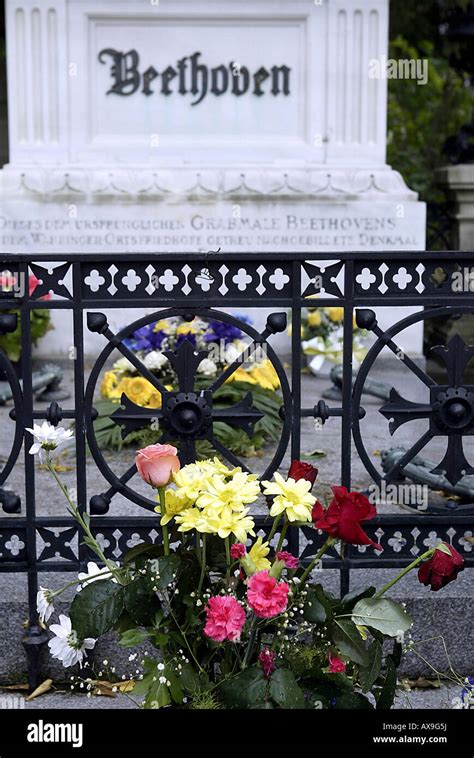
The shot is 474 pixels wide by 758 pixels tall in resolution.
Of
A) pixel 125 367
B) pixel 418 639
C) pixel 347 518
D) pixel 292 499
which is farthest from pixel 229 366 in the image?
pixel 125 367

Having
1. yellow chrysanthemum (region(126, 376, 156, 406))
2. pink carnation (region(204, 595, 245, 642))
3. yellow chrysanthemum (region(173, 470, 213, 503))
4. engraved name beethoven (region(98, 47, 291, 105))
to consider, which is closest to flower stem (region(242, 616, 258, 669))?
pink carnation (region(204, 595, 245, 642))

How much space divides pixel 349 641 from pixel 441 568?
0.29 m

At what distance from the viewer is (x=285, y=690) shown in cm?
256

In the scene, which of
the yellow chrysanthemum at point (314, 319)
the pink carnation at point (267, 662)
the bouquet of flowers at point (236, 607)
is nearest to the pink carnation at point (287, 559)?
the bouquet of flowers at point (236, 607)

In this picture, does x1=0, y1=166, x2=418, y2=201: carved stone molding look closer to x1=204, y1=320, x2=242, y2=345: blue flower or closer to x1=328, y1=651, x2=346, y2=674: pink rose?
x1=204, y1=320, x2=242, y2=345: blue flower

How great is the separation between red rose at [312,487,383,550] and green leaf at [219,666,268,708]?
1.23ft

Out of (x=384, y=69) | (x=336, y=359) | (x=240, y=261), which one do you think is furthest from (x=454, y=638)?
(x=384, y=69)

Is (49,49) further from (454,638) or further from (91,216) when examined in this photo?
(454,638)

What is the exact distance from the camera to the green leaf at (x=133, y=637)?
2680 mm

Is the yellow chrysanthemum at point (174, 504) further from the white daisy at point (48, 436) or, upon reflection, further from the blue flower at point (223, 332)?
the blue flower at point (223, 332)

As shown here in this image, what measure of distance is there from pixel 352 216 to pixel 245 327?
15.0 feet

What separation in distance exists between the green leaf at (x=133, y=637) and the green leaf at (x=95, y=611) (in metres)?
0.07

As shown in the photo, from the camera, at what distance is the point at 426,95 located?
587 inches

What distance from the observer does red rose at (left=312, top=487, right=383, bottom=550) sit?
2.70 m
